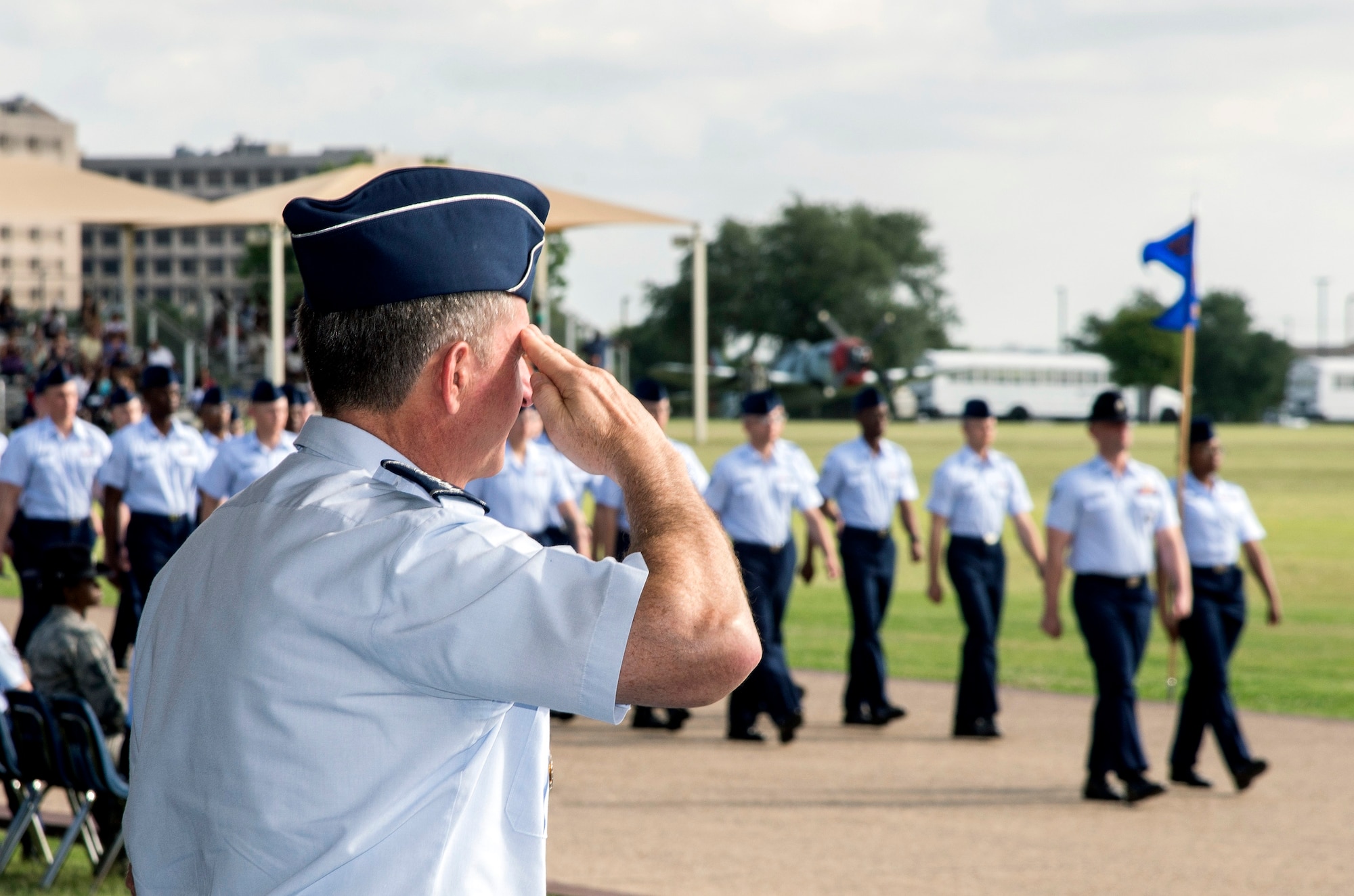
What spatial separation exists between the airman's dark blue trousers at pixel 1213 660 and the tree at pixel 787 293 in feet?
320

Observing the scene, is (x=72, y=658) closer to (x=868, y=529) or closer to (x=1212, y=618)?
(x=1212, y=618)

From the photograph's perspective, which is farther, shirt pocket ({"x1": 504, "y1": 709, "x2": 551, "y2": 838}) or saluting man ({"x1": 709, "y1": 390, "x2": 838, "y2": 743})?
saluting man ({"x1": 709, "y1": 390, "x2": 838, "y2": 743})

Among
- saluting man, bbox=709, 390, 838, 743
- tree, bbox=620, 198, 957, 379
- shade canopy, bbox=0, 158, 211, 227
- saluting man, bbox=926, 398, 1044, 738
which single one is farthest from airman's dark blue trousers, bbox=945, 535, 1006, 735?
tree, bbox=620, 198, 957, 379

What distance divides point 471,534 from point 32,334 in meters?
41.2

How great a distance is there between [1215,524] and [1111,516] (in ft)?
2.21

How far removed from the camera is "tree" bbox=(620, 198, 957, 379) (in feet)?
352

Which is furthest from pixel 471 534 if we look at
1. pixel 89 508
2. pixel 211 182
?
pixel 211 182

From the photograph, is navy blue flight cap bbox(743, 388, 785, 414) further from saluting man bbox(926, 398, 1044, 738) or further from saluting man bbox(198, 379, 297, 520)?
saluting man bbox(198, 379, 297, 520)

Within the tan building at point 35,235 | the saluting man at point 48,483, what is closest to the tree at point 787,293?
the tan building at point 35,235

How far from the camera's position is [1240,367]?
350 feet

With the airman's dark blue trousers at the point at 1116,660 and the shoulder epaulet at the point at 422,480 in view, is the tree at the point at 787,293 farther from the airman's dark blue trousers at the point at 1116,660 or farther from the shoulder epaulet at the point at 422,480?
the shoulder epaulet at the point at 422,480

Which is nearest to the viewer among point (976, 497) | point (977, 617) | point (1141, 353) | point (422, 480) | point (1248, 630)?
point (422, 480)

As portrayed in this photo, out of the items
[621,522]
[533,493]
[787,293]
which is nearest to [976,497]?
[621,522]

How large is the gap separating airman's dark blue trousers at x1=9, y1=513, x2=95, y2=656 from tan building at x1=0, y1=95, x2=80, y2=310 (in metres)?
140
